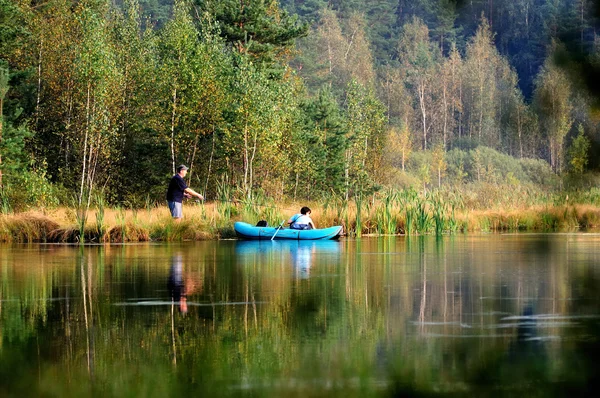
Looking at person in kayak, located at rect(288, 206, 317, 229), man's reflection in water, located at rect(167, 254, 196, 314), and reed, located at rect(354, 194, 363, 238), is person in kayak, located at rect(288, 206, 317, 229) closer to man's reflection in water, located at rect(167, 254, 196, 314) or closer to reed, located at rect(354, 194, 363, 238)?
reed, located at rect(354, 194, 363, 238)

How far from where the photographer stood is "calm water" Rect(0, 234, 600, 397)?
7770 millimetres

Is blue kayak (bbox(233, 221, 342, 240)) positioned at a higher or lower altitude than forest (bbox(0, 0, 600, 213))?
lower

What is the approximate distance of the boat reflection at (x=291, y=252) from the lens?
20297mm

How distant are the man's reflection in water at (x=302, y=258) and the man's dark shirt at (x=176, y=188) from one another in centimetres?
390

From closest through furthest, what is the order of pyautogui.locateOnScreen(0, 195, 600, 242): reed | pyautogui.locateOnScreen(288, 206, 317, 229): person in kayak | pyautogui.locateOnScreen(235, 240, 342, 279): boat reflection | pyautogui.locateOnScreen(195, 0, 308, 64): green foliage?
pyautogui.locateOnScreen(235, 240, 342, 279): boat reflection, pyautogui.locateOnScreen(288, 206, 317, 229): person in kayak, pyautogui.locateOnScreen(0, 195, 600, 242): reed, pyautogui.locateOnScreen(195, 0, 308, 64): green foliage

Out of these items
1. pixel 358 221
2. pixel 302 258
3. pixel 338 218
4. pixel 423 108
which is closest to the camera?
pixel 302 258

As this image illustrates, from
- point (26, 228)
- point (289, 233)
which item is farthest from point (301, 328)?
point (26, 228)

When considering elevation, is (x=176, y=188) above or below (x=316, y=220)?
above

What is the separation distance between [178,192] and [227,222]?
115 inches

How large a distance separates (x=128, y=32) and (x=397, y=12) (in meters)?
89.5

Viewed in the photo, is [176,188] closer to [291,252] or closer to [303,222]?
[303,222]

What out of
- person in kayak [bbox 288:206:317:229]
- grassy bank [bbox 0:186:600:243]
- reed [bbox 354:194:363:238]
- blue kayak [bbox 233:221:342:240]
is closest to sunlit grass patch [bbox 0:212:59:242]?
grassy bank [bbox 0:186:600:243]

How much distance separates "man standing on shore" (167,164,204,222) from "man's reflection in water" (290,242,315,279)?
3863 mm

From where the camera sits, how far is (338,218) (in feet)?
115
